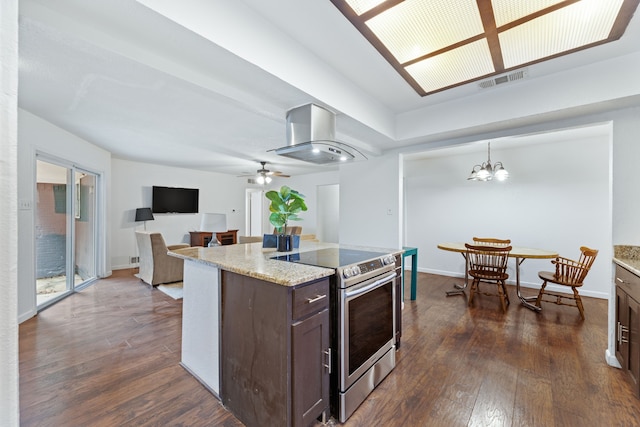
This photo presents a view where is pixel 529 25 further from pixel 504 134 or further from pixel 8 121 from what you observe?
pixel 8 121

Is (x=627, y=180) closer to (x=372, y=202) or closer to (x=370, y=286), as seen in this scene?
(x=370, y=286)

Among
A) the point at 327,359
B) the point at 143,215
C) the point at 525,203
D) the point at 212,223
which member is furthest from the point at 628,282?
the point at 143,215

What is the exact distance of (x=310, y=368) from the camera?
146 cm

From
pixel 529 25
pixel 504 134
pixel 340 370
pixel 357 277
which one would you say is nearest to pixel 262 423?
pixel 340 370

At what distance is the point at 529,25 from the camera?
5.48ft

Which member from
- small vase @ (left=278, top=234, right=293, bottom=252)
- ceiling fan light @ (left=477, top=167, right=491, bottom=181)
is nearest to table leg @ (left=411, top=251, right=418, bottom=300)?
ceiling fan light @ (left=477, top=167, right=491, bottom=181)

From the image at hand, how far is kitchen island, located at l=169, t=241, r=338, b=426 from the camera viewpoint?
1373mm

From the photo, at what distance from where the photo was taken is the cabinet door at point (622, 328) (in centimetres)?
196

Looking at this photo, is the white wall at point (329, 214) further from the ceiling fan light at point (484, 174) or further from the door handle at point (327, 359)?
the door handle at point (327, 359)

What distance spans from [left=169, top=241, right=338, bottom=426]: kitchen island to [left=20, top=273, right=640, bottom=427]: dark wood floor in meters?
0.22

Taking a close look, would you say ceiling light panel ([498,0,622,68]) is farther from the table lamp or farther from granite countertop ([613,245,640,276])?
the table lamp

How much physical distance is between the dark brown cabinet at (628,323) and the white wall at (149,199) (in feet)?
23.2

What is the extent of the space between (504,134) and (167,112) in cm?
361

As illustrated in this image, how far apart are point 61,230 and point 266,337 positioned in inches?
161
